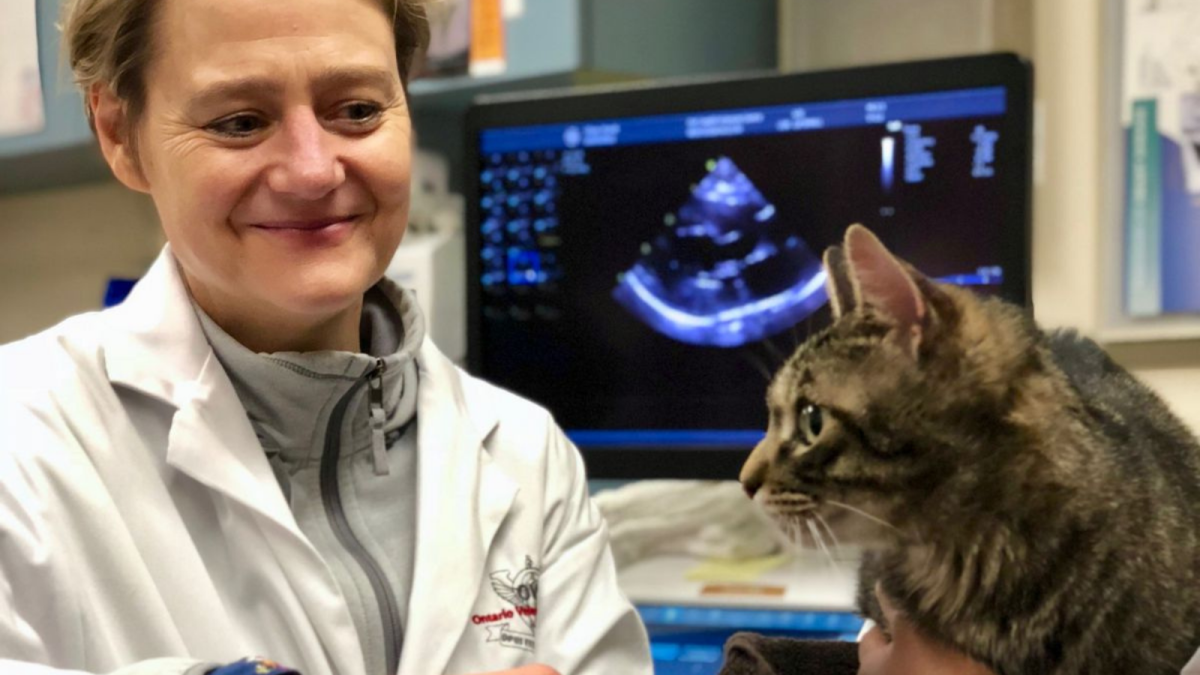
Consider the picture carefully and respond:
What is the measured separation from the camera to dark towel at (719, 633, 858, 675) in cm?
102

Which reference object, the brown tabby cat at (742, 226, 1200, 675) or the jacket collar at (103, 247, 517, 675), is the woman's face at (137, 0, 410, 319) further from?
the brown tabby cat at (742, 226, 1200, 675)

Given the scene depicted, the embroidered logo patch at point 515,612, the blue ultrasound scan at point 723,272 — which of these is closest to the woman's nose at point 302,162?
the embroidered logo patch at point 515,612

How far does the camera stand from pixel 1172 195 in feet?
5.36

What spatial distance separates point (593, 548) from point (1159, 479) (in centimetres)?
48

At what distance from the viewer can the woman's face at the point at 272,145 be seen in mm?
927

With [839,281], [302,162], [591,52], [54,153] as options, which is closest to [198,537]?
[302,162]

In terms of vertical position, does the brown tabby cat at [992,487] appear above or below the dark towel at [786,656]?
above

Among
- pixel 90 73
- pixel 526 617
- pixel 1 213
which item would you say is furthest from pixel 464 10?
pixel 1 213

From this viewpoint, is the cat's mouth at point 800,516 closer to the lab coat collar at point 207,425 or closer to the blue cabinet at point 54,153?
the lab coat collar at point 207,425

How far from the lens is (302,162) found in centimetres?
94

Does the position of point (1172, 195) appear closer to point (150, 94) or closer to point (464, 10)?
point (464, 10)

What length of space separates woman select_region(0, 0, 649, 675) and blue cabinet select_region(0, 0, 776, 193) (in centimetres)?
68

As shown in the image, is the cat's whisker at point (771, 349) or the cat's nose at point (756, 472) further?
the cat's whisker at point (771, 349)

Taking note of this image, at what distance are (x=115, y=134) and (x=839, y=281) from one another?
60cm
